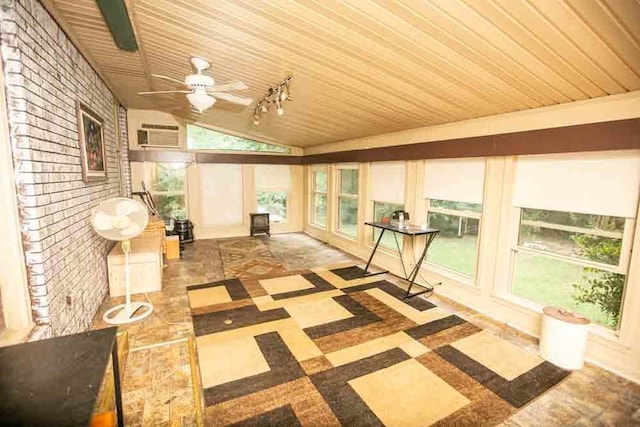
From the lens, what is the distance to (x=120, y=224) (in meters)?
3.08

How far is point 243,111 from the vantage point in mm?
5277

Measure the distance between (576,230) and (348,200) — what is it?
4.15 metres

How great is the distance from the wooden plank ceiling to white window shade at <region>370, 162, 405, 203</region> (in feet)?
3.83

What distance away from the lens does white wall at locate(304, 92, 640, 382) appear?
2.43 m

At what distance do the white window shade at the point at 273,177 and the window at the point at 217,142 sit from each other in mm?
482

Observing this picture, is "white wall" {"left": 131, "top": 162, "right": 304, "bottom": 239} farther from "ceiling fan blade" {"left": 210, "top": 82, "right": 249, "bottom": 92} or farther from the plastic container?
the plastic container

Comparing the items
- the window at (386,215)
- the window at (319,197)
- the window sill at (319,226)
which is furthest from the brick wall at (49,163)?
the window at (319,197)

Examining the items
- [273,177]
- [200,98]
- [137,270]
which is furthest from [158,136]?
[200,98]

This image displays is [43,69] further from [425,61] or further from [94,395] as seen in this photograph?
[425,61]

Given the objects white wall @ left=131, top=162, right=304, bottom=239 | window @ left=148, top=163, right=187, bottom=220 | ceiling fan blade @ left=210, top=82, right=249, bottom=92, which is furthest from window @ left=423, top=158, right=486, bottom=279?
window @ left=148, top=163, right=187, bottom=220

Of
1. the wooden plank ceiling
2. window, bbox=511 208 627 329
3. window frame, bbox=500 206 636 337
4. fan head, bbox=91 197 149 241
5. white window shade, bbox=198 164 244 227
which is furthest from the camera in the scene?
white window shade, bbox=198 164 244 227

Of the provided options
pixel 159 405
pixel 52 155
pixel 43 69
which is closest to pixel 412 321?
pixel 159 405

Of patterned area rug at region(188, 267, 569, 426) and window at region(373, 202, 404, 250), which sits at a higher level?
window at region(373, 202, 404, 250)

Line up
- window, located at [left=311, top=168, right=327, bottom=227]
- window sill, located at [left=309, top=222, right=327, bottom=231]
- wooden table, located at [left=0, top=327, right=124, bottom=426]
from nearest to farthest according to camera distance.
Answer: wooden table, located at [left=0, top=327, right=124, bottom=426] → window sill, located at [left=309, top=222, right=327, bottom=231] → window, located at [left=311, top=168, right=327, bottom=227]
